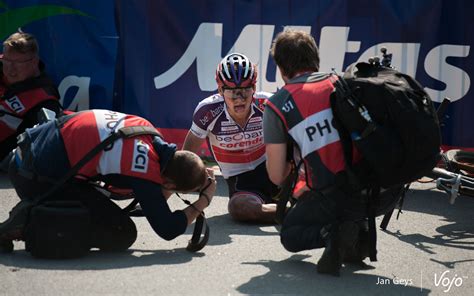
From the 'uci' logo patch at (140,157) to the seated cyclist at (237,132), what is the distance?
1882 mm

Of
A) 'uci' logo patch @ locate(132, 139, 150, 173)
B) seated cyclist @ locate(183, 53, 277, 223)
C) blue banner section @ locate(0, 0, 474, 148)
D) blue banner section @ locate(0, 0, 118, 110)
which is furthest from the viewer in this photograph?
blue banner section @ locate(0, 0, 118, 110)

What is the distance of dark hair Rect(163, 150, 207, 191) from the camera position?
Answer: 6.03 metres

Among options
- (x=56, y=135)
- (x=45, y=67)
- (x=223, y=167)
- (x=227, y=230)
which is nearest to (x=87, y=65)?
(x=45, y=67)

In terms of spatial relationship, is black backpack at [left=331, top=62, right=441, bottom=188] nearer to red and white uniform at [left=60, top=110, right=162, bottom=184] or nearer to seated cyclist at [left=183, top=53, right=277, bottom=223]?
red and white uniform at [left=60, top=110, right=162, bottom=184]

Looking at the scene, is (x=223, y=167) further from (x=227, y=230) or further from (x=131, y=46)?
(x=131, y=46)

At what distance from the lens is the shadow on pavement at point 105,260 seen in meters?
5.89

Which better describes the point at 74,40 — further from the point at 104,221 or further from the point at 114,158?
the point at 114,158

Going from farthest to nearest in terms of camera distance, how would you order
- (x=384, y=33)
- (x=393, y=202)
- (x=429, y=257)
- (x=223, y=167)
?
(x=384, y=33) → (x=223, y=167) → (x=429, y=257) → (x=393, y=202)

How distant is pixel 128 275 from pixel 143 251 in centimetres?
76

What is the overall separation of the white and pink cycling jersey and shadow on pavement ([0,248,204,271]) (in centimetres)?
166

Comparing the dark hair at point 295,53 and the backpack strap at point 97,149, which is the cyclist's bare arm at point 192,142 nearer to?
the backpack strap at point 97,149

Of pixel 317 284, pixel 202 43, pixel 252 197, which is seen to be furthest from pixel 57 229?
pixel 202 43

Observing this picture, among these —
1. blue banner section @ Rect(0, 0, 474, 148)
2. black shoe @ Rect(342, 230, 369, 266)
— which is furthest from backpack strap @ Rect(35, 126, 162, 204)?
blue banner section @ Rect(0, 0, 474, 148)

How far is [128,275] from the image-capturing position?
5.73 m
